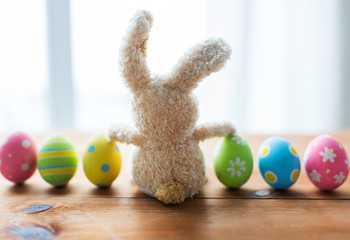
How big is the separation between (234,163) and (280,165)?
83mm

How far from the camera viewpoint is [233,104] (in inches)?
71.6

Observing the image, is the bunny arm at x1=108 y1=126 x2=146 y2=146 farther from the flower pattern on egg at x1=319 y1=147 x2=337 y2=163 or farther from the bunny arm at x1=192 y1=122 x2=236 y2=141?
the flower pattern on egg at x1=319 y1=147 x2=337 y2=163

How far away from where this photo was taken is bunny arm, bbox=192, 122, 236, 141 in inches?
24.0

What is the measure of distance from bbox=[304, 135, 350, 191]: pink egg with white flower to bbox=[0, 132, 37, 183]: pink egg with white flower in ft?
1.82

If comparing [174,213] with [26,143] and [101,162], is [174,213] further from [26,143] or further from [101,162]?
[26,143]

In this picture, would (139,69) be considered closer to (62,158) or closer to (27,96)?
(62,158)

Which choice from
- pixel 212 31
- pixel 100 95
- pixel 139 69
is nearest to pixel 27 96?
pixel 100 95

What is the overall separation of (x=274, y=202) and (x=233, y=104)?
129cm

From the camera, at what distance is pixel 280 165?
597 millimetres

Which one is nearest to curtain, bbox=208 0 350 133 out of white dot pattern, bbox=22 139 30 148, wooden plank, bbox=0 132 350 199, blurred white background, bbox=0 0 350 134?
blurred white background, bbox=0 0 350 134

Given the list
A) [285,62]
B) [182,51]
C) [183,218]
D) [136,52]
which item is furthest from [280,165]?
[285,62]

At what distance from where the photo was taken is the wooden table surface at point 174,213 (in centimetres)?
44

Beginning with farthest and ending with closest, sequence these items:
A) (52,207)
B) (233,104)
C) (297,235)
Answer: (233,104)
(52,207)
(297,235)

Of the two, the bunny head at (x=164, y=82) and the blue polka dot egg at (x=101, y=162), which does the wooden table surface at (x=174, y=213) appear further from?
the bunny head at (x=164, y=82)
